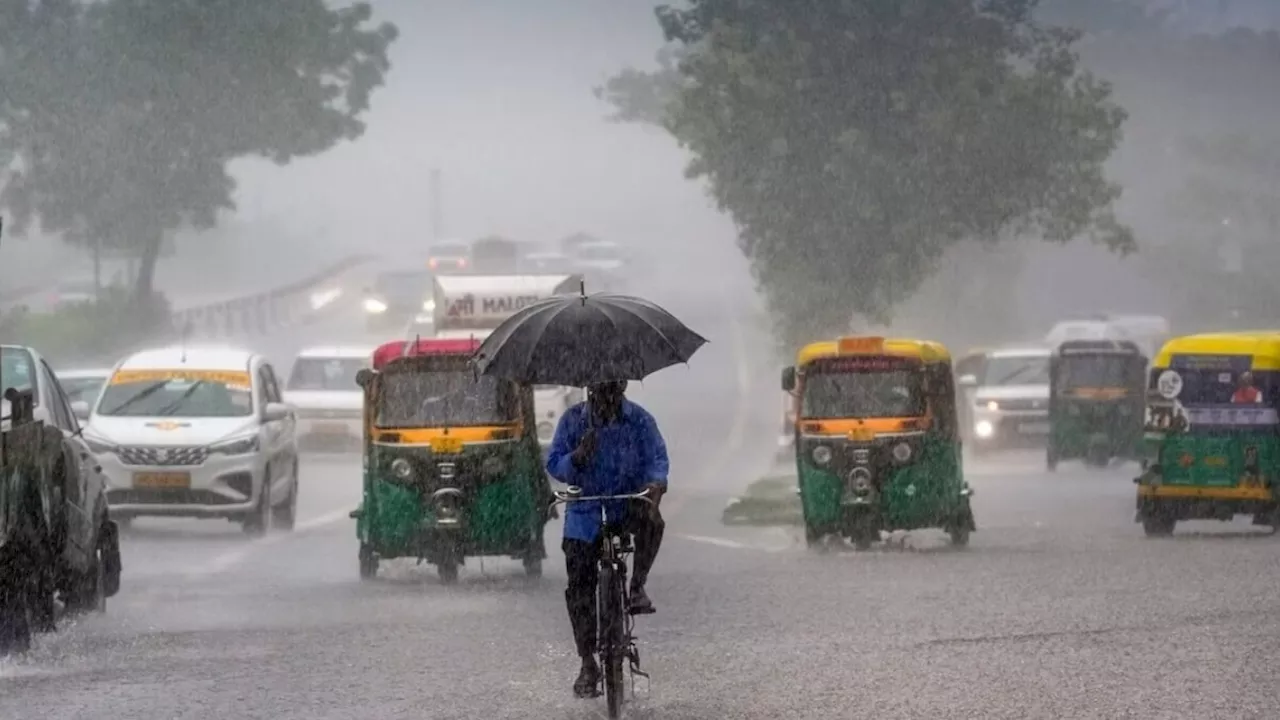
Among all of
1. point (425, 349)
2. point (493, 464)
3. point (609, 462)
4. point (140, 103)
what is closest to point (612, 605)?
point (609, 462)

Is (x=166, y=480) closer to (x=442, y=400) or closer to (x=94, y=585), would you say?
(x=442, y=400)

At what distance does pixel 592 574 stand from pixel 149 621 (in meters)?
6.17

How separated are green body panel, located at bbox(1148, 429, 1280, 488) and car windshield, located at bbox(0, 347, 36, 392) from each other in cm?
1177

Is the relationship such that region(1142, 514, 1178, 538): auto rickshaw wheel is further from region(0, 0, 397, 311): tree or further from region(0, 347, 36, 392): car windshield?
region(0, 0, 397, 311): tree

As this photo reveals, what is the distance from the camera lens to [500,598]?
1902 cm

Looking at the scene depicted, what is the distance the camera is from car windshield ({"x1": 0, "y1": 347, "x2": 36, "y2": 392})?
670 inches

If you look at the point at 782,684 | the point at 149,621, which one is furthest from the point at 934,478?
the point at 782,684

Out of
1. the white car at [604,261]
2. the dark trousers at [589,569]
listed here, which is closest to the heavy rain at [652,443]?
the dark trousers at [589,569]

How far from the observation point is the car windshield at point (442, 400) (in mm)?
20438

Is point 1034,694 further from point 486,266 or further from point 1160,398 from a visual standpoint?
point 486,266

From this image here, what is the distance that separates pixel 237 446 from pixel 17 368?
792 centimetres

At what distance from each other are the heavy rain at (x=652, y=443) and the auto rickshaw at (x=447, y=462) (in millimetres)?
33

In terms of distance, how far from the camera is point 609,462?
1230 cm

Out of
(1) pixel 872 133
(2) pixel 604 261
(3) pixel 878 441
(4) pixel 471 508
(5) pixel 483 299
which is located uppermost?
(2) pixel 604 261
